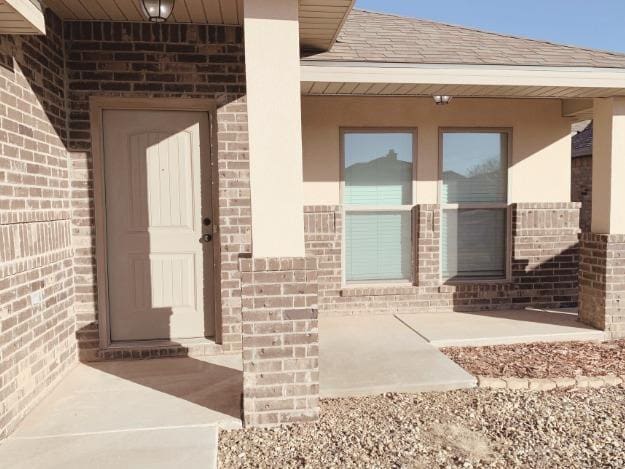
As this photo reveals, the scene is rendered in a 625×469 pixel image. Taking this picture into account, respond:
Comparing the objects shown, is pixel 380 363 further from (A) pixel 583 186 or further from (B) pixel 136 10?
(A) pixel 583 186

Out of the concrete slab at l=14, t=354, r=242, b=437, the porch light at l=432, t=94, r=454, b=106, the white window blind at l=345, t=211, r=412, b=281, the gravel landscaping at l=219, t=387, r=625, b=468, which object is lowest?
the gravel landscaping at l=219, t=387, r=625, b=468

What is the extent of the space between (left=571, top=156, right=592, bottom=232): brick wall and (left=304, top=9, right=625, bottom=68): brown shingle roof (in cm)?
674

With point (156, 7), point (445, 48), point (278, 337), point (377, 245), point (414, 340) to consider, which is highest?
point (445, 48)

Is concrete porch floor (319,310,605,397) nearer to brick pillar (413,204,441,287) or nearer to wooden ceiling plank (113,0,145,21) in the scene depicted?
brick pillar (413,204,441,287)

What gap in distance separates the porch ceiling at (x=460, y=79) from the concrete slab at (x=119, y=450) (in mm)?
3239

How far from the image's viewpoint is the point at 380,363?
427 cm

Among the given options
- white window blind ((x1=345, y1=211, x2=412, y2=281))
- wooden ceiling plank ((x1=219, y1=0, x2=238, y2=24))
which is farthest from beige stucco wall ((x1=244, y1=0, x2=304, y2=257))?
white window blind ((x1=345, y1=211, x2=412, y2=281))

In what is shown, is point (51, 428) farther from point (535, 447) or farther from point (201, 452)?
point (535, 447)

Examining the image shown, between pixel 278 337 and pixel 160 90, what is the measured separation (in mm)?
2610

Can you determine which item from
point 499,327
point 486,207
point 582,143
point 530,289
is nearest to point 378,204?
point 486,207

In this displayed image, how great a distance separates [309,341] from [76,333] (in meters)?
2.45

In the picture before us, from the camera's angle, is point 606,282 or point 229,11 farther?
point 606,282

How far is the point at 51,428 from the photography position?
3166 millimetres

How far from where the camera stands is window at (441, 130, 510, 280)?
6.20 meters
